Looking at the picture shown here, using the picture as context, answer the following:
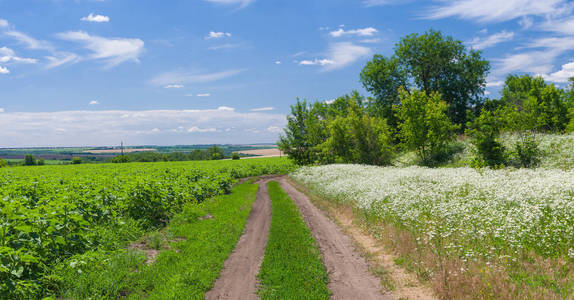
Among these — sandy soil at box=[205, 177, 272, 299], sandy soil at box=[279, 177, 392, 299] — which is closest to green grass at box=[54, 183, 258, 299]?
sandy soil at box=[205, 177, 272, 299]

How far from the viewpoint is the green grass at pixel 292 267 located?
729cm

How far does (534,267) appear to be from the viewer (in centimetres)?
686

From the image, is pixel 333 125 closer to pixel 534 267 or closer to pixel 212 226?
pixel 212 226

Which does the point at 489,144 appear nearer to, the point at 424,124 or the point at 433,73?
the point at 424,124

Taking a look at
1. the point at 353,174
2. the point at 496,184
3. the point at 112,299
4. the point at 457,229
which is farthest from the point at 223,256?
the point at 353,174

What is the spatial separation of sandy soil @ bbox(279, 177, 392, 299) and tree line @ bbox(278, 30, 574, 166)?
21756 millimetres

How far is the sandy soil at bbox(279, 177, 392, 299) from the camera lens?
7.36 meters

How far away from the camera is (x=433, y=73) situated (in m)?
53.2

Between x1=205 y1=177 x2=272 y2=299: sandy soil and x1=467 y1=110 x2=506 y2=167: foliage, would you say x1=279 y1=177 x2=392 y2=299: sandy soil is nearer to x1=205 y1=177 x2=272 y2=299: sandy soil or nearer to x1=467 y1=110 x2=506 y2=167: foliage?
x1=205 y1=177 x2=272 y2=299: sandy soil

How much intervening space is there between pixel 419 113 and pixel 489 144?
939 cm

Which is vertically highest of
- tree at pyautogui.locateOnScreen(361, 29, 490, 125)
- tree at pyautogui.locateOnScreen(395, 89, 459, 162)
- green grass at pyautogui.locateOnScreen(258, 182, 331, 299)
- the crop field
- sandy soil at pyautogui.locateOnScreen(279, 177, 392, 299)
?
tree at pyautogui.locateOnScreen(361, 29, 490, 125)

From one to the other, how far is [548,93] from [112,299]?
2923 inches

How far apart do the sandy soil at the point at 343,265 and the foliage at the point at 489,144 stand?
67.1 feet

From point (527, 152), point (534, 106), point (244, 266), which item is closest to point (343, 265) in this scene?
point (244, 266)
